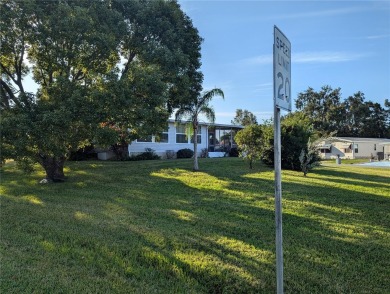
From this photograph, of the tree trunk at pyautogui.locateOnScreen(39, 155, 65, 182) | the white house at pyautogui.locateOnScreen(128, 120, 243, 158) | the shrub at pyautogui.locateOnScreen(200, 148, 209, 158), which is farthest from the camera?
the shrub at pyautogui.locateOnScreen(200, 148, 209, 158)

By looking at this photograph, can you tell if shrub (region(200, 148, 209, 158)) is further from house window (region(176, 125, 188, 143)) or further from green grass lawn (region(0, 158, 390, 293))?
green grass lawn (region(0, 158, 390, 293))

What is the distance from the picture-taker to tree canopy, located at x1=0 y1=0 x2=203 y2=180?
31.6ft

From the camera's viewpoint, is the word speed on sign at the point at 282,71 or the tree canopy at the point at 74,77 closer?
the word speed on sign at the point at 282,71

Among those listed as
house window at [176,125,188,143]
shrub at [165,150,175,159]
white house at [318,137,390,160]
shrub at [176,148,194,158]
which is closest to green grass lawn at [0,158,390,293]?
shrub at [165,150,175,159]

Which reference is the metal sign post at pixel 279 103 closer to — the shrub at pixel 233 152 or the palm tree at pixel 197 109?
the palm tree at pixel 197 109

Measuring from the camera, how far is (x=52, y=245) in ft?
15.8

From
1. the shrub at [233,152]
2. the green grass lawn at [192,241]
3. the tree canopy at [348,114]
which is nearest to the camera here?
the green grass lawn at [192,241]

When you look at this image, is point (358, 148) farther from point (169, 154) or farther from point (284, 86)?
point (284, 86)

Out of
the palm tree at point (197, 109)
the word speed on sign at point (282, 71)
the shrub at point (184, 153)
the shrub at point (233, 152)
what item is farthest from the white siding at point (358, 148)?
the word speed on sign at point (282, 71)

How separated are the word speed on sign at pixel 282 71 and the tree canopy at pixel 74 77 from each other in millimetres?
7652

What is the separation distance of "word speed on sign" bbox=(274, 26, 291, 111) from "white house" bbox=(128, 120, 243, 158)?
18.9m

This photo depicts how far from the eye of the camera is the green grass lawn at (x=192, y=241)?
3619 millimetres

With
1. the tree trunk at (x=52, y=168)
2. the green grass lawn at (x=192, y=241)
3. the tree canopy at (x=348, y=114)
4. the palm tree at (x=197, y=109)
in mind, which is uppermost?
the tree canopy at (x=348, y=114)

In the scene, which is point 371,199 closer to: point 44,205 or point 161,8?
point 44,205
